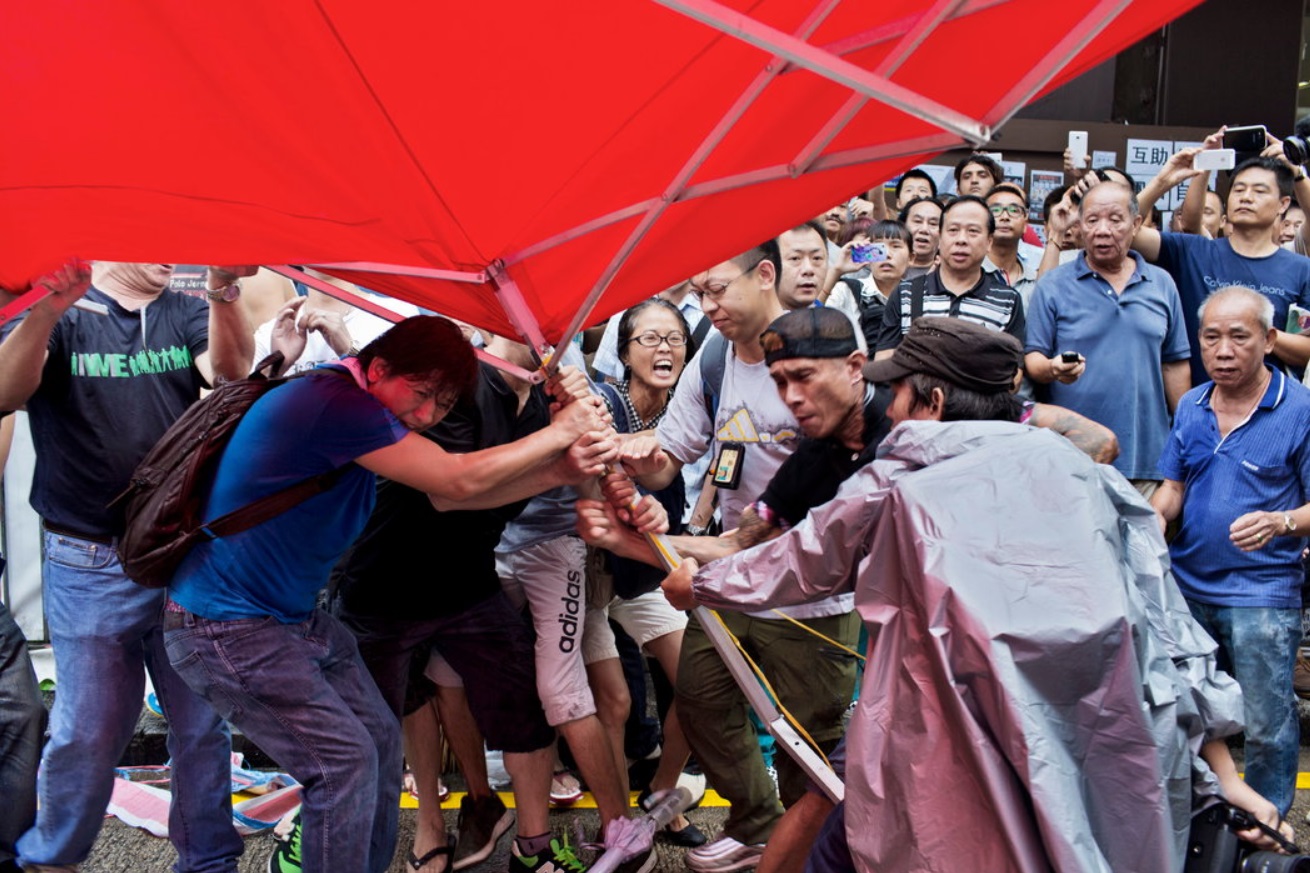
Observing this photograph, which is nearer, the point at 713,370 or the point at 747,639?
the point at 747,639

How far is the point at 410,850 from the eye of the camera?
4758 millimetres

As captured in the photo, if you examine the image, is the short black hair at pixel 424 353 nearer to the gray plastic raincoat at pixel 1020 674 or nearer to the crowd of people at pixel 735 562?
the crowd of people at pixel 735 562

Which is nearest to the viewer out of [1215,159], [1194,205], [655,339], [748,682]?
[748,682]

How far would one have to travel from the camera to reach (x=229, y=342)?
4168mm

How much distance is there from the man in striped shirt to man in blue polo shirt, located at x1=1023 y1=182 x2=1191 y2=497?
140 millimetres

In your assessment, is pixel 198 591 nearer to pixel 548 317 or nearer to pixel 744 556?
pixel 548 317

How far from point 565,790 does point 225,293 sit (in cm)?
242

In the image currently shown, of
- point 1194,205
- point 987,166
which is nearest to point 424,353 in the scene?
point 1194,205

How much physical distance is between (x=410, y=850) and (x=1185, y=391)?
3720 mm

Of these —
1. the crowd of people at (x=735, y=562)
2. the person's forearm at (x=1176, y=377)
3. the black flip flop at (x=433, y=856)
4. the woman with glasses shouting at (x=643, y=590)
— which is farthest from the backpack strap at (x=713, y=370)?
the person's forearm at (x=1176, y=377)

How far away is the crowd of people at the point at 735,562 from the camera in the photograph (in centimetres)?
269

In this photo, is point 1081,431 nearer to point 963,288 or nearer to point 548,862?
point 963,288

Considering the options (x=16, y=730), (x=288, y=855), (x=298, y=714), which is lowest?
(x=288, y=855)

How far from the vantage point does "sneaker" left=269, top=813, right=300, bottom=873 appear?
14.2ft
